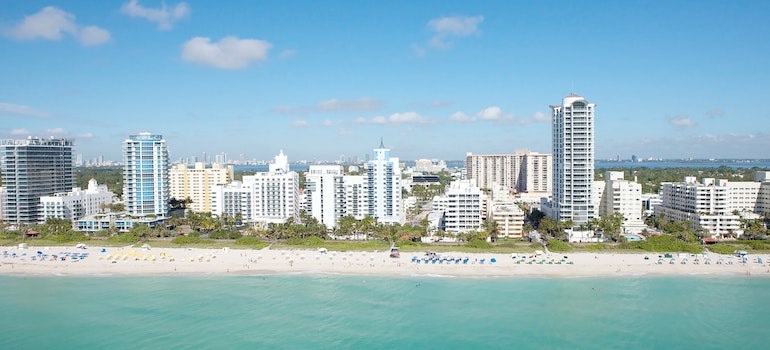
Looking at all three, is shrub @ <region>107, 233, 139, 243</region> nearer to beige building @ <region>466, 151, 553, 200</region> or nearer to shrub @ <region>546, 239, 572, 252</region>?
shrub @ <region>546, 239, 572, 252</region>

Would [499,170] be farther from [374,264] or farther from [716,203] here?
[374,264]

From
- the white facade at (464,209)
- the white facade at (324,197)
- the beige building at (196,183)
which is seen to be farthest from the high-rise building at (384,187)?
the beige building at (196,183)

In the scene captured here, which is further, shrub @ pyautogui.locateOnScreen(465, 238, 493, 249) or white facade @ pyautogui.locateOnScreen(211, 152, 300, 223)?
white facade @ pyautogui.locateOnScreen(211, 152, 300, 223)

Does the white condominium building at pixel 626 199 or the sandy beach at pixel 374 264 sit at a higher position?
the white condominium building at pixel 626 199

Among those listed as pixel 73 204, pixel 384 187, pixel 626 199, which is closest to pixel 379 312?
pixel 384 187

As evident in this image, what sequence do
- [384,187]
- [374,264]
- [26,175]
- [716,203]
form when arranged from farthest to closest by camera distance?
[26,175], [384,187], [716,203], [374,264]

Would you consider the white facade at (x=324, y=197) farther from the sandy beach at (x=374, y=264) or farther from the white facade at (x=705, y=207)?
the white facade at (x=705, y=207)

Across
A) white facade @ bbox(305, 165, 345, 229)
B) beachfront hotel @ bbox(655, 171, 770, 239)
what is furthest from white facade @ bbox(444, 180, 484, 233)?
beachfront hotel @ bbox(655, 171, 770, 239)
